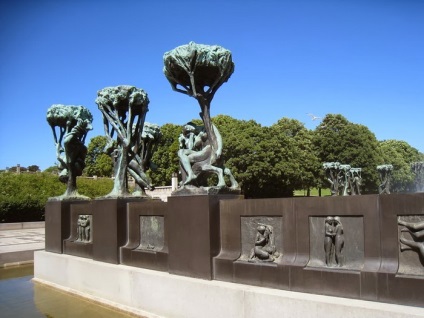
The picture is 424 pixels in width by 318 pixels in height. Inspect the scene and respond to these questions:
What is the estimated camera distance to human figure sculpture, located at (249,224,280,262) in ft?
18.3

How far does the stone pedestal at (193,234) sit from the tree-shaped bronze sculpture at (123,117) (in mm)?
2257

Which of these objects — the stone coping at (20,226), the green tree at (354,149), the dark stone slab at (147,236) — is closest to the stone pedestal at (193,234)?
the dark stone slab at (147,236)

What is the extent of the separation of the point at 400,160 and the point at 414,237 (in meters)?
56.9

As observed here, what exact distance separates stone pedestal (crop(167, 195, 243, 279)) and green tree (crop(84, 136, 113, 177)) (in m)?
60.9

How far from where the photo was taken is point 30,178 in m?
31.1

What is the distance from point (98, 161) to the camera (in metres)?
70.6

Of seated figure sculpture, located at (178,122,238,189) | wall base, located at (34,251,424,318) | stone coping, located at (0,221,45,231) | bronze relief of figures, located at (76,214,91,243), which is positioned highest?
seated figure sculpture, located at (178,122,238,189)

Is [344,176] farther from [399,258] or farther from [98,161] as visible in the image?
[98,161]

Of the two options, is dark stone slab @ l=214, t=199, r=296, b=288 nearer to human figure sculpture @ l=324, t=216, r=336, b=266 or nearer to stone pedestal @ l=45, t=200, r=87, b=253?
human figure sculpture @ l=324, t=216, r=336, b=266

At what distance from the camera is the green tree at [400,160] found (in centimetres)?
5317

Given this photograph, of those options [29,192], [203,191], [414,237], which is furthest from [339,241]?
[29,192]

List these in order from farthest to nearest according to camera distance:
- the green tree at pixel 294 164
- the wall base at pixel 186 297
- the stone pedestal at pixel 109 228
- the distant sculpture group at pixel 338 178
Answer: the green tree at pixel 294 164, the distant sculpture group at pixel 338 178, the stone pedestal at pixel 109 228, the wall base at pixel 186 297

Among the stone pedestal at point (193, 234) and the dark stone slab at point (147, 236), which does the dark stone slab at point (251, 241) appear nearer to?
the stone pedestal at point (193, 234)

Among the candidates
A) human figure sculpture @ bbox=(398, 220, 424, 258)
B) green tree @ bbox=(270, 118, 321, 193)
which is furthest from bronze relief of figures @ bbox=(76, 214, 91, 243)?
green tree @ bbox=(270, 118, 321, 193)
